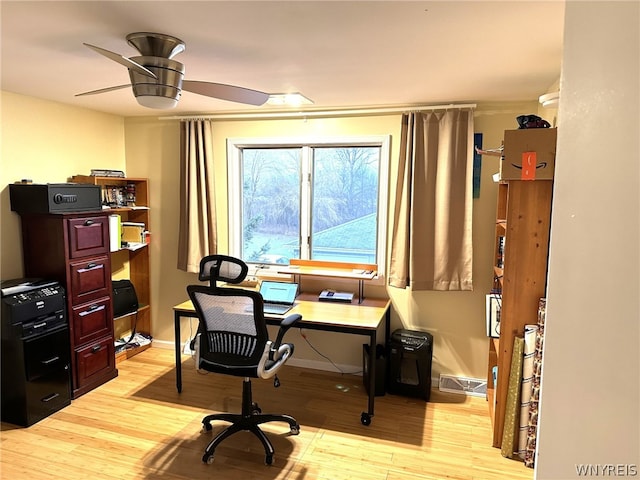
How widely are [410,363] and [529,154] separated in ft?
6.33

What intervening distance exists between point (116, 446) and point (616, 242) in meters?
3.04

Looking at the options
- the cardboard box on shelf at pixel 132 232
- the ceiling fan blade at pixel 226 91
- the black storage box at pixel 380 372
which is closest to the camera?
the ceiling fan blade at pixel 226 91

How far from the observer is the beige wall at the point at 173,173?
334cm

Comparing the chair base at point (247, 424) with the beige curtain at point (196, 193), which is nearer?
the chair base at point (247, 424)

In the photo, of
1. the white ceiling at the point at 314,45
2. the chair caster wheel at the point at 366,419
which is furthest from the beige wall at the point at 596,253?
the chair caster wheel at the point at 366,419

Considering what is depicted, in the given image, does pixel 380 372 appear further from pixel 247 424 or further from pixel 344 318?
pixel 247 424

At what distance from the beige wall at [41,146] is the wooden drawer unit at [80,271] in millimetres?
125

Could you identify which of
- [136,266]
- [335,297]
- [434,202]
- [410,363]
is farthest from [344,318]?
[136,266]

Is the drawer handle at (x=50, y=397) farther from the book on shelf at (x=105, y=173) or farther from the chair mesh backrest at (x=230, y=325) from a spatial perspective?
the book on shelf at (x=105, y=173)

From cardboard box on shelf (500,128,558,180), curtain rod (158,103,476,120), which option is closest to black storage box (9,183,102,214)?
curtain rod (158,103,476,120)

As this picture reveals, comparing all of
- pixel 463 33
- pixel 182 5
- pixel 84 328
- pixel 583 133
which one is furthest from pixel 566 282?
pixel 84 328

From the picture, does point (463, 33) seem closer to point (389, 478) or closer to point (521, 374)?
point (521, 374)

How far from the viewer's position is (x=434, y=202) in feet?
11.4

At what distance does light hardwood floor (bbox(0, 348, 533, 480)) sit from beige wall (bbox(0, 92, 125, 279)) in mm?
1362
